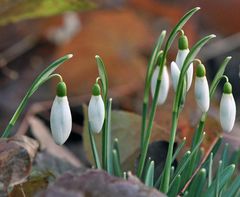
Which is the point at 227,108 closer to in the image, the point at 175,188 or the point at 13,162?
the point at 175,188

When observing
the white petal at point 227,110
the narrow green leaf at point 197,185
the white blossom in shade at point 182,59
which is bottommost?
the narrow green leaf at point 197,185

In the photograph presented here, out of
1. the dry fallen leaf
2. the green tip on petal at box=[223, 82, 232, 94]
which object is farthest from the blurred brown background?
the green tip on petal at box=[223, 82, 232, 94]

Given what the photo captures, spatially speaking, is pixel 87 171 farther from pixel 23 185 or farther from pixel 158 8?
pixel 158 8

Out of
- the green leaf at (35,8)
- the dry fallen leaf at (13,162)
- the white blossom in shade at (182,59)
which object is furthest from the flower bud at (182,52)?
the green leaf at (35,8)

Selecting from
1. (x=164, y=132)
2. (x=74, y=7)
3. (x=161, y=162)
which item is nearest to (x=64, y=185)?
(x=161, y=162)

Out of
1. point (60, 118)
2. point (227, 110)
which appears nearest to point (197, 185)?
point (227, 110)

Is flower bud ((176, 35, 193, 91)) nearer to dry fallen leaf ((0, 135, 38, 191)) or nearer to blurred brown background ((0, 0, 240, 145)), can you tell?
dry fallen leaf ((0, 135, 38, 191))

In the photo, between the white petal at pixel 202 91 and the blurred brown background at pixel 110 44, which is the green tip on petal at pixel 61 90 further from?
the blurred brown background at pixel 110 44
